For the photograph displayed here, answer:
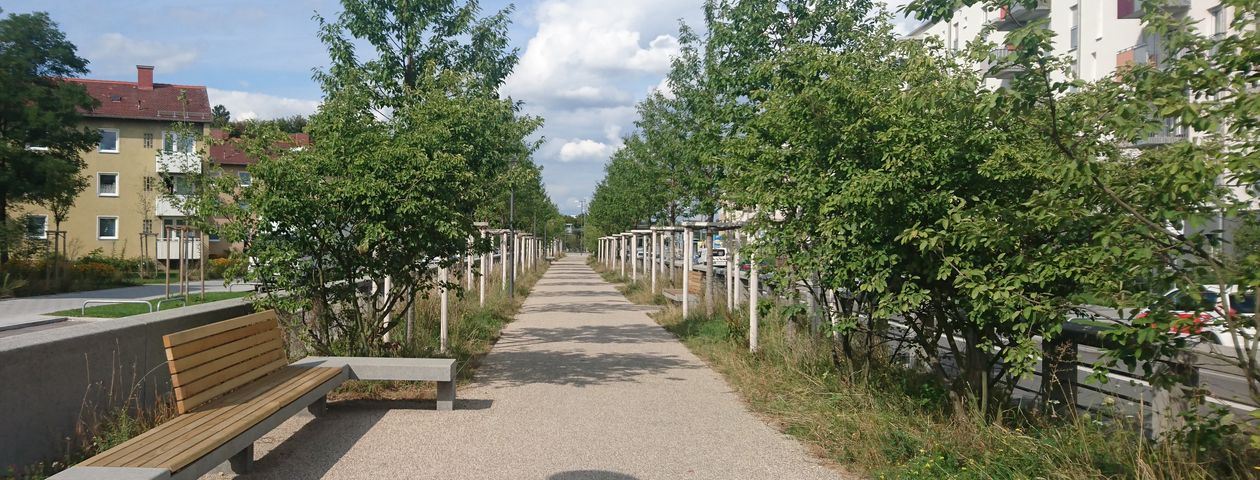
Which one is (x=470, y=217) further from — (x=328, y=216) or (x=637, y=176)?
(x=637, y=176)

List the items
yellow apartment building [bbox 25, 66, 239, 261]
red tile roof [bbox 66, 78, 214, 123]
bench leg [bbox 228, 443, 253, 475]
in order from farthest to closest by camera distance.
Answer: red tile roof [bbox 66, 78, 214, 123]
yellow apartment building [bbox 25, 66, 239, 261]
bench leg [bbox 228, 443, 253, 475]

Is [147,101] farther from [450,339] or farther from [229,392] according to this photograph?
[229,392]

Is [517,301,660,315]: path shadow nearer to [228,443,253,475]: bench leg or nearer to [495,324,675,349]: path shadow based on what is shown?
[495,324,675,349]: path shadow

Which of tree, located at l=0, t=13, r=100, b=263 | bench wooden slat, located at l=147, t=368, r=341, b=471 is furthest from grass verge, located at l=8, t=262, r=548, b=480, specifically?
tree, located at l=0, t=13, r=100, b=263

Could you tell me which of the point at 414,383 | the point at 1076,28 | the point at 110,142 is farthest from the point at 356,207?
the point at 110,142

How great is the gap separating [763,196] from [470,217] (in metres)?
→ 3.42

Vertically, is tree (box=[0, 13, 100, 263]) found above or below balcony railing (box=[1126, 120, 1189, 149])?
above

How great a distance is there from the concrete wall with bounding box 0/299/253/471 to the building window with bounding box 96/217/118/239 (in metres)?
51.8

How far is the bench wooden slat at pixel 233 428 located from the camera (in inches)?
164

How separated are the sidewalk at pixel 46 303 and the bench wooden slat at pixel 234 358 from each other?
7.96 metres

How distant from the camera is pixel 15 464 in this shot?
458 cm

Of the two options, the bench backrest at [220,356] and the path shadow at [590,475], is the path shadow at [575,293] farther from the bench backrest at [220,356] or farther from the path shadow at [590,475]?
the path shadow at [590,475]

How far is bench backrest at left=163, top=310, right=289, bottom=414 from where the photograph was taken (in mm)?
5180

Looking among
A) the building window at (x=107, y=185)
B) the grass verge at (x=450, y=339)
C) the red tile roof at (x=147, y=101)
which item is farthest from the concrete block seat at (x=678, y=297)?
the building window at (x=107, y=185)
